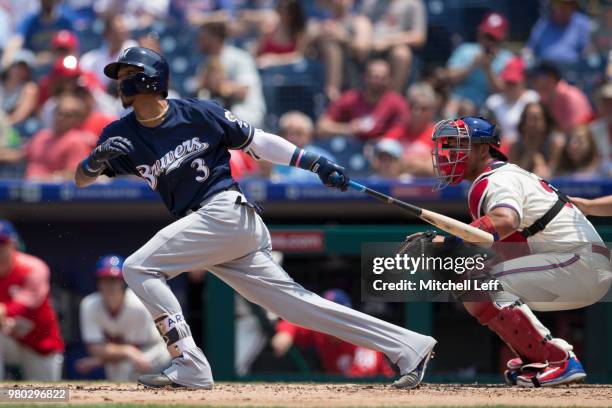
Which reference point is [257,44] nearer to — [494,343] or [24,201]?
[24,201]

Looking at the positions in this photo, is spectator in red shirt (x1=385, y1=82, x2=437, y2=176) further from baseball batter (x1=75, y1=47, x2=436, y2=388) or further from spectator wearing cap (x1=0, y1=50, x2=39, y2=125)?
baseball batter (x1=75, y1=47, x2=436, y2=388)

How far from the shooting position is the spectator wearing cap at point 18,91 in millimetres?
10876

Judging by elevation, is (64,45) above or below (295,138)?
above

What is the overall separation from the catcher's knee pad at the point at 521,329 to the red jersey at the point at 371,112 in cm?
434

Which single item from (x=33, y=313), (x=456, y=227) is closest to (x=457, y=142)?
(x=456, y=227)

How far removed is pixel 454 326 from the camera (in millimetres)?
8617

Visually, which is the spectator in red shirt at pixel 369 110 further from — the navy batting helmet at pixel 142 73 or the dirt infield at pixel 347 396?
the navy batting helmet at pixel 142 73

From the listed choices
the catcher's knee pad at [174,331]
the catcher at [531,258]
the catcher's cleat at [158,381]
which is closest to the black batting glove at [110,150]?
the catcher's knee pad at [174,331]

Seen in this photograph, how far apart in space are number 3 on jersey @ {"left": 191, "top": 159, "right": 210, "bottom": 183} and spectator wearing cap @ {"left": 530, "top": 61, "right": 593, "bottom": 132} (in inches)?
195

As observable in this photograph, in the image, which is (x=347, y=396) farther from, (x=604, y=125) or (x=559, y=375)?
(x=604, y=125)

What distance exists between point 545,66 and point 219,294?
3613 mm

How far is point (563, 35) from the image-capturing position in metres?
10.7

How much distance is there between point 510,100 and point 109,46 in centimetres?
408

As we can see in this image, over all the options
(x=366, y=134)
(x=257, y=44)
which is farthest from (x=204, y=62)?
(x=366, y=134)
